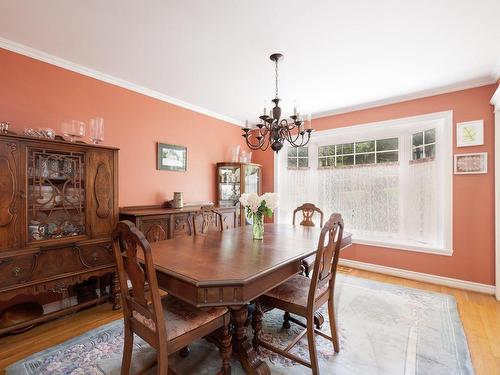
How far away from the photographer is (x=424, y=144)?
346cm

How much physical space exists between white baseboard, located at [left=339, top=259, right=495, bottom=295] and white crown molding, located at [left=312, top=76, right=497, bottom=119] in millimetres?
2406

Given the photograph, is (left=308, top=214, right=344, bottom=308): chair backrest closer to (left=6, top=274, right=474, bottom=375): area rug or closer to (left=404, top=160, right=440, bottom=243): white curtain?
(left=6, top=274, right=474, bottom=375): area rug

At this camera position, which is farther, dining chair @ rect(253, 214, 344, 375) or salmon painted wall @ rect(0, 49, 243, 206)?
salmon painted wall @ rect(0, 49, 243, 206)

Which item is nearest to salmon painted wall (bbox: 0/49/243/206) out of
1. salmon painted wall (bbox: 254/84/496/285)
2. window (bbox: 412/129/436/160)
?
window (bbox: 412/129/436/160)

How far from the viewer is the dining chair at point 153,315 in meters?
1.24

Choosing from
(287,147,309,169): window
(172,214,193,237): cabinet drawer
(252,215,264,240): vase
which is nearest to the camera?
(252,215,264,240): vase

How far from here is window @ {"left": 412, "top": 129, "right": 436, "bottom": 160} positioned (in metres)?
3.38

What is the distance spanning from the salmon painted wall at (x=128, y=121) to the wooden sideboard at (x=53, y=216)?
485mm

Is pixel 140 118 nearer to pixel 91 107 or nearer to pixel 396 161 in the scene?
pixel 91 107

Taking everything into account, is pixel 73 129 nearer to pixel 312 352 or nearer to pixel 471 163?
pixel 312 352

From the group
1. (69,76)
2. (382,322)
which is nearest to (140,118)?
(69,76)

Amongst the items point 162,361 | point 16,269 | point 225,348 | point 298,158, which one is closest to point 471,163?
point 298,158

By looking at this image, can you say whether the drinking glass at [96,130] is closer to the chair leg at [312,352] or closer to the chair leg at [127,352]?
the chair leg at [127,352]

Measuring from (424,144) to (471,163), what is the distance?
596 mm
